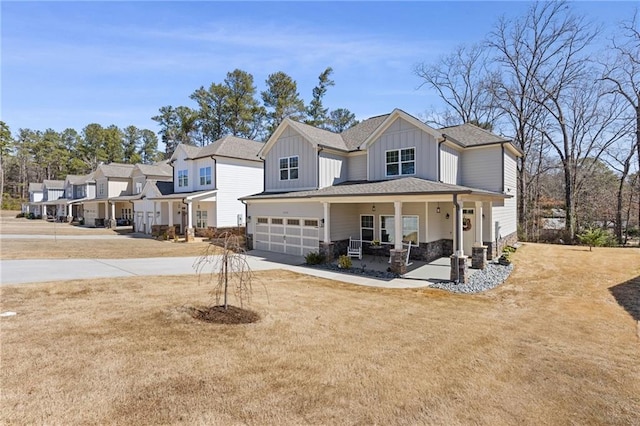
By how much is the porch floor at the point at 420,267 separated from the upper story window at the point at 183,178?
57.6ft

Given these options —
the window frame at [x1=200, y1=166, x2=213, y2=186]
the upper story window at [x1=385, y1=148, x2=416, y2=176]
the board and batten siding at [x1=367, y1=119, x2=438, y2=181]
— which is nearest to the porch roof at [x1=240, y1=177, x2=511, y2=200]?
the board and batten siding at [x1=367, y1=119, x2=438, y2=181]

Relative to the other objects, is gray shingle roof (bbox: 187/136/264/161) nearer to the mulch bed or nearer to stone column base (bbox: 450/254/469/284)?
stone column base (bbox: 450/254/469/284)

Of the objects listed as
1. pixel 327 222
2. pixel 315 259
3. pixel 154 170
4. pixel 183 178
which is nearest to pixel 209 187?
pixel 183 178

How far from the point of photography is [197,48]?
1368cm

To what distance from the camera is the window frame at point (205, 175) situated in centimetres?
2497

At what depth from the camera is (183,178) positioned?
27.3 metres

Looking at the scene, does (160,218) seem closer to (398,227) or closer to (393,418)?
(398,227)

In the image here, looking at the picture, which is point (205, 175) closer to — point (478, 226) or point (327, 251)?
point (327, 251)

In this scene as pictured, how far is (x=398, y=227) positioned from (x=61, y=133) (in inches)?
3179

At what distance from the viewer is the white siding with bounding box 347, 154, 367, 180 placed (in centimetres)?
1844

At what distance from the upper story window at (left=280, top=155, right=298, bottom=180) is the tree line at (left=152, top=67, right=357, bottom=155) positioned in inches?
855

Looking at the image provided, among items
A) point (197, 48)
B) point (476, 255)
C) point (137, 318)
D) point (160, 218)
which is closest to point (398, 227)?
point (476, 255)

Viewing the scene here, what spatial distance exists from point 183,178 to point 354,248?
17617 millimetres

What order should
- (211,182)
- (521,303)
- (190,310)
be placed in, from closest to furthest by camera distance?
(190,310), (521,303), (211,182)
